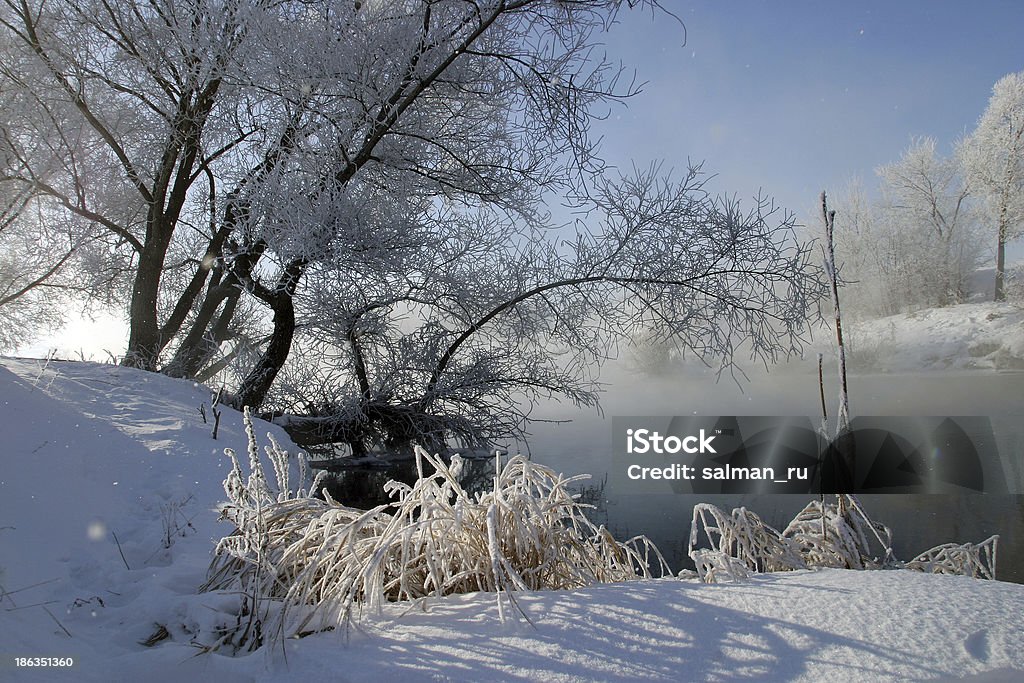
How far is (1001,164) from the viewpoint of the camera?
27.4 feet

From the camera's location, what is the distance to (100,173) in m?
6.30

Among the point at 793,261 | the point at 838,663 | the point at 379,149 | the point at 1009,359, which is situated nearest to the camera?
the point at 838,663

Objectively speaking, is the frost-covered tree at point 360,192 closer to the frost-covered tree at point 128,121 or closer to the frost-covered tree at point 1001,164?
the frost-covered tree at point 128,121

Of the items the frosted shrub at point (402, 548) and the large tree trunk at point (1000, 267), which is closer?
the frosted shrub at point (402, 548)

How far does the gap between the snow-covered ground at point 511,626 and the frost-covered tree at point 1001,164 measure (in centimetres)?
805

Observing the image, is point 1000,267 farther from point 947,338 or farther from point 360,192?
point 360,192

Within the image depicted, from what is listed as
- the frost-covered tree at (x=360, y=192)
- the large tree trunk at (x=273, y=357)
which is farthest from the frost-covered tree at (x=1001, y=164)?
the large tree trunk at (x=273, y=357)

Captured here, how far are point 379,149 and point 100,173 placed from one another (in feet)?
9.13

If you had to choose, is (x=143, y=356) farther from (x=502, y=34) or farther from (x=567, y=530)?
(x=567, y=530)

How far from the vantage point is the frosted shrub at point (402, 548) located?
1.52 meters

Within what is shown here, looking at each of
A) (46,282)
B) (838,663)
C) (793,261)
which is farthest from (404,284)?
(46,282)

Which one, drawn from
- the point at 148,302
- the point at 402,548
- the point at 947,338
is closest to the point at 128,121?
the point at 148,302

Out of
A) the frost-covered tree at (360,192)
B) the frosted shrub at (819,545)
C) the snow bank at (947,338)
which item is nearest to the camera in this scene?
the frosted shrub at (819,545)

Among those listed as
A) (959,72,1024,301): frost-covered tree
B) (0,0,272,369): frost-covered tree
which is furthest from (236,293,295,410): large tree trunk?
(959,72,1024,301): frost-covered tree
